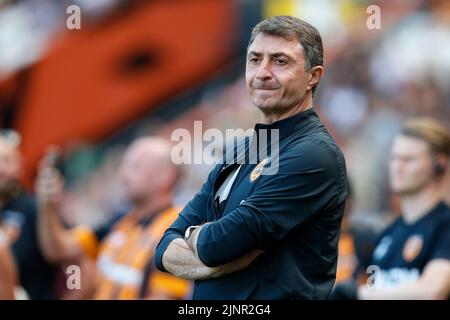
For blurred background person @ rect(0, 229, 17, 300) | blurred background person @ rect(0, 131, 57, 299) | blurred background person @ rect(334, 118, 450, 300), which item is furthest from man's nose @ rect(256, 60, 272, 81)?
blurred background person @ rect(0, 131, 57, 299)

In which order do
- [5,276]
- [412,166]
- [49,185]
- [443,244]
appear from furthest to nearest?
[49,185] < [412,166] < [443,244] < [5,276]

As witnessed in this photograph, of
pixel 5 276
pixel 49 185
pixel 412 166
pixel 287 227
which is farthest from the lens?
pixel 49 185

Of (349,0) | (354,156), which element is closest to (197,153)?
(354,156)

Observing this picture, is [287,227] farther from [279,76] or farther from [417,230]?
[417,230]

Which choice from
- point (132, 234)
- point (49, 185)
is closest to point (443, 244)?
point (132, 234)

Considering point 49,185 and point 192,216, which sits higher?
point 192,216

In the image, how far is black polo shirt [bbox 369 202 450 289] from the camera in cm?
543

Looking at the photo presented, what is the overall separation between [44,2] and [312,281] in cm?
868

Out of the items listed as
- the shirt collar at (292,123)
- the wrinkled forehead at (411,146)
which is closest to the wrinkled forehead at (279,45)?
the shirt collar at (292,123)

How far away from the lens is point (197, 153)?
30.2ft

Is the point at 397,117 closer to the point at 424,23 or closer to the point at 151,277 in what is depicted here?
the point at 424,23

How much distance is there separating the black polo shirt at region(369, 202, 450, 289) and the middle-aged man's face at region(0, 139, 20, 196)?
296 cm

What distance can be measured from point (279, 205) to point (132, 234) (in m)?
3.01

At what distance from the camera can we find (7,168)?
23.8 ft
